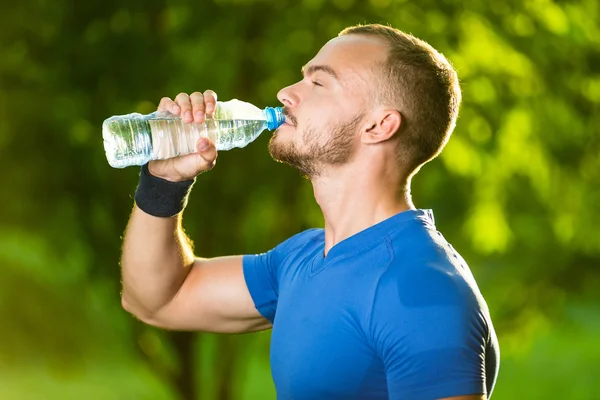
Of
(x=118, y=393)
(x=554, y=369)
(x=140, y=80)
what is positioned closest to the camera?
(x=140, y=80)

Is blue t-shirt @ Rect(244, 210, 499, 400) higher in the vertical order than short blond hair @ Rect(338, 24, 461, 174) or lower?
lower

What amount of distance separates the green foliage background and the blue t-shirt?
1930 mm

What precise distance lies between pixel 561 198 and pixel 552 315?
25.6 inches

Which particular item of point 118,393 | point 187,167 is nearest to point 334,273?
point 187,167

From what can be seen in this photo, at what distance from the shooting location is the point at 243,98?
3668mm

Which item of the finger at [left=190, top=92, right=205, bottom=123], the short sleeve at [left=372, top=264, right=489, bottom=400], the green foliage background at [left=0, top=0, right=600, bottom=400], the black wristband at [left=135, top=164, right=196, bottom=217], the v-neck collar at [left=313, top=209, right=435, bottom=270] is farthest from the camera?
the green foliage background at [left=0, top=0, right=600, bottom=400]

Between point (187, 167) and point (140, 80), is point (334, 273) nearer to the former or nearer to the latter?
point (187, 167)

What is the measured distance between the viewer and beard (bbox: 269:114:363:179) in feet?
5.18

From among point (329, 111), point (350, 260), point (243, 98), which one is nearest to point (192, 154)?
point (329, 111)

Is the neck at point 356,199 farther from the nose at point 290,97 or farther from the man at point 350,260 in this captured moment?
the nose at point 290,97

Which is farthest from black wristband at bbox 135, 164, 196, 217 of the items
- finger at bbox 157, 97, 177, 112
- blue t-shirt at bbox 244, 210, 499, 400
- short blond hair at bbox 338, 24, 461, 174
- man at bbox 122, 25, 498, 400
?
short blond hair at bbox 338, 24, 461, 174

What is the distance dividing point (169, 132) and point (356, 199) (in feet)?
1.37

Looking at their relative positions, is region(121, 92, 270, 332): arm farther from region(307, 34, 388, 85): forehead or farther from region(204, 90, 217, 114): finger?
region(307, 34, 388, 85): forehead

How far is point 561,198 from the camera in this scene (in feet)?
12.7
